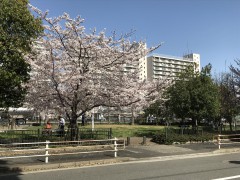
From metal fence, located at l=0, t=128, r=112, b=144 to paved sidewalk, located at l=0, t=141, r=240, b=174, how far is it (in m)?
2.06

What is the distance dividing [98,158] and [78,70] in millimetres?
4773

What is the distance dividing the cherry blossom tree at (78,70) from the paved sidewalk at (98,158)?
10.0 ft

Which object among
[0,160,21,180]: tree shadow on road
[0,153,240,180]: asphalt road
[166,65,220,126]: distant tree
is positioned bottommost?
[0,153,240,180]: asphalt road

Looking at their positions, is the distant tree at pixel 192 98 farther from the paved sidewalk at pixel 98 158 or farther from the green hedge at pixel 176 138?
the paved sidewalk at pixel 98 158

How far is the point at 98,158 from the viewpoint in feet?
46.0

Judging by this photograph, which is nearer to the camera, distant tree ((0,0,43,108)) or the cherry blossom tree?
distant tree ((0,0,43,108))

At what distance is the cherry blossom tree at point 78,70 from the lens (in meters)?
16.5

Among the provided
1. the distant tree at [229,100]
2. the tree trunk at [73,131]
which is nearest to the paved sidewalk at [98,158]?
the tree trunk at [73,131]

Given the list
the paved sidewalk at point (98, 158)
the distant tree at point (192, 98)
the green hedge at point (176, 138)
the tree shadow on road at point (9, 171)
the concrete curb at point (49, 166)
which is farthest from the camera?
the distant tree at point (192, 98)

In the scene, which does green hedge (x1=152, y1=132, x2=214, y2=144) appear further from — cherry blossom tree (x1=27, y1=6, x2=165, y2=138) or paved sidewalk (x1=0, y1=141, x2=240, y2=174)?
cherry blossom tree (x1=27, y1=6, x2=165, y2=138)

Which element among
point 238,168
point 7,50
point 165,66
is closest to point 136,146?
point 238,168

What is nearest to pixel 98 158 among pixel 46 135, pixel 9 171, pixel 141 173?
pixel 141 173

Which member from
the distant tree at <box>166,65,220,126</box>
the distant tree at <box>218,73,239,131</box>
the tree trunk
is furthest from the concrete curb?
the distant tree at <box>218,73,239,131</box>

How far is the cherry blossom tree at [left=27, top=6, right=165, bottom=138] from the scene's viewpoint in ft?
54.1
